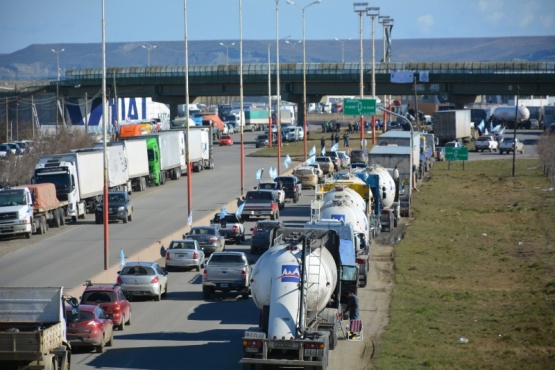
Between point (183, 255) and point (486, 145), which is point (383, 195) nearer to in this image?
point (183, 255)

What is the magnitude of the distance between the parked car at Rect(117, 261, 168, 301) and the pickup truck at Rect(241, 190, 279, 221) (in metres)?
21.8

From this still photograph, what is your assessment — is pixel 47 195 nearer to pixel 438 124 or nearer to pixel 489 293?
pixel 489 293

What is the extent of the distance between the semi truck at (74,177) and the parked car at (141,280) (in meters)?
22.0

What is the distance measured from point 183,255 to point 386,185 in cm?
1576

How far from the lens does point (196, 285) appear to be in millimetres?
39688

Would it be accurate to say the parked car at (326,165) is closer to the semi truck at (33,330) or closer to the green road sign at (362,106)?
the green road sign at (362,106)

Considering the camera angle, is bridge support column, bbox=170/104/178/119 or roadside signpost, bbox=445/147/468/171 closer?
roadside signpost, bbox=445/147/468/171

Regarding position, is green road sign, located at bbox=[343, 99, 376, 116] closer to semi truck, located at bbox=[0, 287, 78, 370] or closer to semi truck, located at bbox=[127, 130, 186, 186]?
semi truck, located at bbox=[127, 130, 186, 186]

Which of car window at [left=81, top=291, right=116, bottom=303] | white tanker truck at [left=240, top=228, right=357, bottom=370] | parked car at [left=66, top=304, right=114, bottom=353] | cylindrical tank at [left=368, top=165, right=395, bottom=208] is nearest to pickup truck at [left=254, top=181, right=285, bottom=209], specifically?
cylindrical tank at [left=368, top=165, right=395, bottom=208]

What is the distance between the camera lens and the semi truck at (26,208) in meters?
51.4

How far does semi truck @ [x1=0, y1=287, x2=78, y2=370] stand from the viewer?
2194 centimetres

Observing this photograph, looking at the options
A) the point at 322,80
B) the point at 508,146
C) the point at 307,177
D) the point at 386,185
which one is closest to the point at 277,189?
the point at 307,177

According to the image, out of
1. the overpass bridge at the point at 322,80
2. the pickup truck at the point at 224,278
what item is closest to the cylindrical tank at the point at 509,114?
the overpass bridge at the point at 322,80

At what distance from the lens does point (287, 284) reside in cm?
2573
